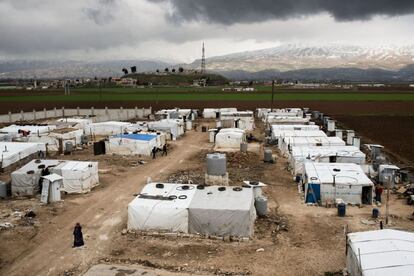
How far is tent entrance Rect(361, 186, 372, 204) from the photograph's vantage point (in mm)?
24547

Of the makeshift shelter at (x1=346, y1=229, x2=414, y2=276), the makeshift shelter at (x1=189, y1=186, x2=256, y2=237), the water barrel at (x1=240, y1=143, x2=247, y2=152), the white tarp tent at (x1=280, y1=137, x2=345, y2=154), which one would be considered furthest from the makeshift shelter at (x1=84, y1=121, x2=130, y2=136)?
the makeshift shelter at (x1=346, y1=229, x2=414, y2=276)

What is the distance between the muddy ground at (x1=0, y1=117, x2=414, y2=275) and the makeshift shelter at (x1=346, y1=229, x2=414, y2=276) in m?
1.62

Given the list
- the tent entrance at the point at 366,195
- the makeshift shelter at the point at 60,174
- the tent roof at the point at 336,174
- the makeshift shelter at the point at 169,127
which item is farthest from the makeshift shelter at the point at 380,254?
the makeshift shelter at the point at 169,127

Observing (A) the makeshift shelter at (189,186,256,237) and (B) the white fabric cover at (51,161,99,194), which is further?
(B) the white fabric cover at (51,161,99,194)

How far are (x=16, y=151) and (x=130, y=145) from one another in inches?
377

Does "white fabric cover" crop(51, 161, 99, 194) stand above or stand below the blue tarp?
below

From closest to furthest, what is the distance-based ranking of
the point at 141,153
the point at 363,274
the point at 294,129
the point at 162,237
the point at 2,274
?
the point at 363,274
the point at 2,274
the point at 162,237
the point at 141,153
the point at 294,129

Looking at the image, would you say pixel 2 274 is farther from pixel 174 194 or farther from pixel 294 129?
pixel 294 129

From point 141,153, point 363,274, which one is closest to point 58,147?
point 141,153

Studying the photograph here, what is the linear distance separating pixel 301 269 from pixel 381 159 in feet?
62.1

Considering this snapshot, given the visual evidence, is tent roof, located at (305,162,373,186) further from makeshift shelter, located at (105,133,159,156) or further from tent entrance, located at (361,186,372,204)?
makeshift shelter, located at (105,133,159,156)

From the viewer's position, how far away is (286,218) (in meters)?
22.2

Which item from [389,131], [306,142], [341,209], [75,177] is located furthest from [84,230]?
[389,131]

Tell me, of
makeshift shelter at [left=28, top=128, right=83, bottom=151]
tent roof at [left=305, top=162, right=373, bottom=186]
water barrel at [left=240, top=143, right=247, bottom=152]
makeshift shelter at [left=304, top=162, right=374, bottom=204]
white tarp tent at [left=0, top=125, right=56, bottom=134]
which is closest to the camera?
makeshift shelter at [left=304, top=162, right=374, bottom=204]
